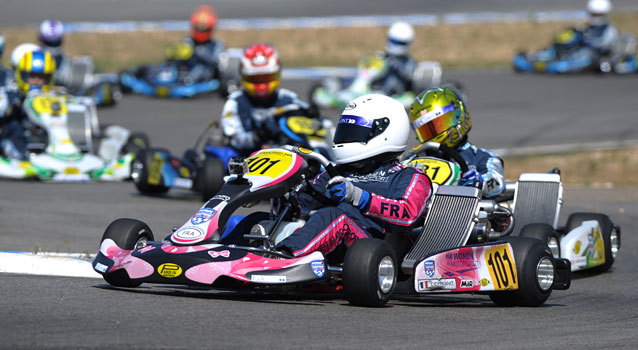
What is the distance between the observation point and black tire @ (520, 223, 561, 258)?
7.38m

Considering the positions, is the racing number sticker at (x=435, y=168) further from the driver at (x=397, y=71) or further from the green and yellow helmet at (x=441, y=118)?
the driver at (x=397, y=71)

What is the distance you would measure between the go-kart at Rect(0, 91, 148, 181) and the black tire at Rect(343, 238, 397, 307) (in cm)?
694

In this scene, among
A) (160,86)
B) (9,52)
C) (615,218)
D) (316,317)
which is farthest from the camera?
(9,52)

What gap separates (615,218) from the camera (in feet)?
34.9

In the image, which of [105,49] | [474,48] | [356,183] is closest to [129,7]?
[105,49]

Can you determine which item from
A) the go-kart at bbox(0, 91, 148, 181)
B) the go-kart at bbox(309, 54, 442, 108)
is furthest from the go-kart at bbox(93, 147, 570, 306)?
the go-kart at bbox(309, 54, 442, 108)

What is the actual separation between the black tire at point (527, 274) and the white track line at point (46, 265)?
7.79ft

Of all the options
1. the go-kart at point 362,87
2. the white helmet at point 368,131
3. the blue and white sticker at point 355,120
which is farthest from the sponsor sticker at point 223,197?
the go-kart at point 362,87

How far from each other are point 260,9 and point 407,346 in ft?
92.5

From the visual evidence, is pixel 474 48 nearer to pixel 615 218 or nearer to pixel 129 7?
pixel 129 7

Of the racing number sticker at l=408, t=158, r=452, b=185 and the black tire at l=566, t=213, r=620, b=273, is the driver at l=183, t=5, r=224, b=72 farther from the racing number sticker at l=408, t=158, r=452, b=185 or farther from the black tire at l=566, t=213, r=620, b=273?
the racing number sticker at l=408, t=158, r=452, b=185

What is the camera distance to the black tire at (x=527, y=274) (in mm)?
6348

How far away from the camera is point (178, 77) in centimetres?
2078

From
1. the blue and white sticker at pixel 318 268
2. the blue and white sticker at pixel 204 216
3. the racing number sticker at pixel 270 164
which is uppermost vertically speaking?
the racing number sticker at pixel 270 164
